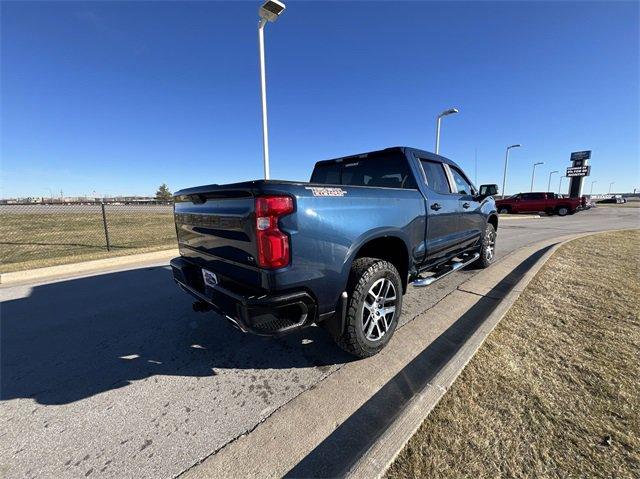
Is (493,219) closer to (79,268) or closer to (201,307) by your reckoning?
(201,307)

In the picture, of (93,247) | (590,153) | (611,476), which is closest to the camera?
(611,476)

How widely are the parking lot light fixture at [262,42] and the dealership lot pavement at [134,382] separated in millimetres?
4572

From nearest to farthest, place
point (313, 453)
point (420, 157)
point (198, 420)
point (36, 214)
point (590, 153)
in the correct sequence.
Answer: point (313, 453), point (198, 420), point (420, 157), point (36, 214), point (590, 153)

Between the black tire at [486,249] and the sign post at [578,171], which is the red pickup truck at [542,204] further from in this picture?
the black tire at [486,249]

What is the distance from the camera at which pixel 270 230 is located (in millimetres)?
1986

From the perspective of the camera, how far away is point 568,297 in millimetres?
3939

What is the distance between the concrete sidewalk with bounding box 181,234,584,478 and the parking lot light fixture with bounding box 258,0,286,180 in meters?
5.39

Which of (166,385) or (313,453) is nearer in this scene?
(313,453)

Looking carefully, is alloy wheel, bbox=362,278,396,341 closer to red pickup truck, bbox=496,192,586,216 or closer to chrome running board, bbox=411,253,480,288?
chrome running board, bbox=411,253,480,288

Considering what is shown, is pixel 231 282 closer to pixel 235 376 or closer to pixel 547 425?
pixel 235 376

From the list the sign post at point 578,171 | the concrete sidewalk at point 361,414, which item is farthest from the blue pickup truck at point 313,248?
the sign post at point 578,171

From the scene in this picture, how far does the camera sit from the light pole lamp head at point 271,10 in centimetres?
645

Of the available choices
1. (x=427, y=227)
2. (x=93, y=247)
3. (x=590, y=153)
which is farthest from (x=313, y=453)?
(x=590, y=153)

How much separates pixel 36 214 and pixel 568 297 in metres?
30.1
